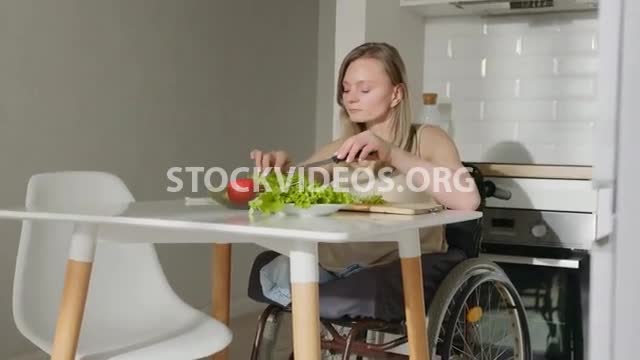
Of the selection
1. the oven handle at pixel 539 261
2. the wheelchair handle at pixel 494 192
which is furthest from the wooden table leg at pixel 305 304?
the wheelchair handle at pixel 494 192

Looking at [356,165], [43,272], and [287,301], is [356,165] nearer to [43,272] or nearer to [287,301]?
[287,301]

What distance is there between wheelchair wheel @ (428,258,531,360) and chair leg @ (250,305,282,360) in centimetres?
39

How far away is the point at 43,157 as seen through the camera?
95.2 inches

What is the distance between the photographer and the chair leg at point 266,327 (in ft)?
5.79

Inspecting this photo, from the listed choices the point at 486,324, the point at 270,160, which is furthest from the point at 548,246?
the point at 270,160

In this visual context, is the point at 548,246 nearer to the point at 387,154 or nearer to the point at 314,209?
the point at 387,154

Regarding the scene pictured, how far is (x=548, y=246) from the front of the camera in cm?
252

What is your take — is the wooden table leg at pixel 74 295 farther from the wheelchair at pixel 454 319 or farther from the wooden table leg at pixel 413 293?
the wooden table leg at pixel 413 293

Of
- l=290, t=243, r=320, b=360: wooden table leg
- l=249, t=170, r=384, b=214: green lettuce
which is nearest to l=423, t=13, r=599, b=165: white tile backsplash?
l=249, t=170, r=384, b=214: green lettuce

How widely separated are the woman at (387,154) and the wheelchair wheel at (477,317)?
0.46 ft

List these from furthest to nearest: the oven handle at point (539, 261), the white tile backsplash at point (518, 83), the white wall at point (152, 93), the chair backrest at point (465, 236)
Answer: the white tile backsplash at point (518, 83)
the oven handle at point (539, 261)
the white wall at point (152, 93)
the chair backrest at point (465, 236)

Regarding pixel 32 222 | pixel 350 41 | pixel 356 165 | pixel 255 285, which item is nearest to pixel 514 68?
pixel 350 41

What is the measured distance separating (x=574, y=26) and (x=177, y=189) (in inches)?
65.2

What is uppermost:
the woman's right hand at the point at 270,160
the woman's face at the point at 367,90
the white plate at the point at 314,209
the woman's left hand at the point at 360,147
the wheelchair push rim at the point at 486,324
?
the woman's face at the point at 367,90
